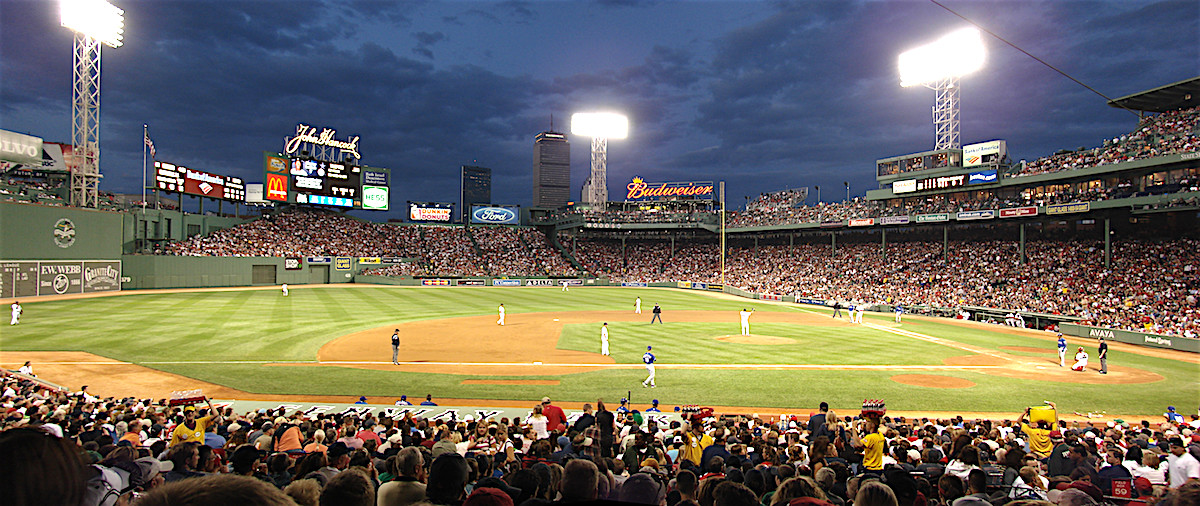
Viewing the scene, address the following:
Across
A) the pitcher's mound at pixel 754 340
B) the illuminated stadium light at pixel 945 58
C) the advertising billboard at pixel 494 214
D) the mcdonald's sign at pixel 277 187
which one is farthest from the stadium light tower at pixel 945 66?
the mcdonald's sign at pixel 277 187

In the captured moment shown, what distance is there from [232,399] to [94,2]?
147ft

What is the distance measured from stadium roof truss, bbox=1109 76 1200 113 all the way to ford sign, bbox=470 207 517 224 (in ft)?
235

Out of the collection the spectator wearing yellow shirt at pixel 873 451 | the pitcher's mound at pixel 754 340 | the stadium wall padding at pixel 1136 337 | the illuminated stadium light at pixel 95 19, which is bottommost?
the pitcher's mound at pixel 754 340

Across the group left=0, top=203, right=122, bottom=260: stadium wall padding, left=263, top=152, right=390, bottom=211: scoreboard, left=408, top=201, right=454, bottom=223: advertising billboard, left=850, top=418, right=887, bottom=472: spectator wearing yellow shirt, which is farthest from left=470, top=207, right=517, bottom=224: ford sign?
left=850, top=418, right=887, bottom=472: spectator wearing yellow shirt

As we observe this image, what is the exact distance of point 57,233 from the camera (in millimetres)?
44500

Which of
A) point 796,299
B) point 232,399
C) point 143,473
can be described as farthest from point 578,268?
point 143,473

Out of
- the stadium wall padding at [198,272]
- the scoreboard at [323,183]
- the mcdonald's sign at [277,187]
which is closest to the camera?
the stadium wall padding at [198,272]

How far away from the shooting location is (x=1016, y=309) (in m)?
39.4

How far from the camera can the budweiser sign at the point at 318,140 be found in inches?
2763

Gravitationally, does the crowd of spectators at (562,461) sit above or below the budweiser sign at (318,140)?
below

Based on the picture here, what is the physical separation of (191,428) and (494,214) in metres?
80.4

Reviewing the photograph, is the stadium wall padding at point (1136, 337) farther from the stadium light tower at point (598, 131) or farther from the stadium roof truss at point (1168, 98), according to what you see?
the stadium light tower at point (598, 131)

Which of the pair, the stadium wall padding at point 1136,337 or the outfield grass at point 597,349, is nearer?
the outfield grass at point 597,349

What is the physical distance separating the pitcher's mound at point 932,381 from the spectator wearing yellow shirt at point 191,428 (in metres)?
20.3
